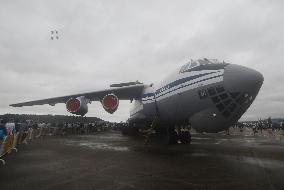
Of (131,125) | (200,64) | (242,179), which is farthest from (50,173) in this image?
(131,125)

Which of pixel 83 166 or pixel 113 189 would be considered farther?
pixel 83 166

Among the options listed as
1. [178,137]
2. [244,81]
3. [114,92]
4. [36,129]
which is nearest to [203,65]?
[244,81]

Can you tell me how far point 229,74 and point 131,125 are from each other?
1713 centimetres

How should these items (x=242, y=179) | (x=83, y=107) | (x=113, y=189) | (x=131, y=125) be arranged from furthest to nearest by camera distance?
(x=131, y=125), (x=83, y=107), (x=242, y=179), (x=113, y=189)

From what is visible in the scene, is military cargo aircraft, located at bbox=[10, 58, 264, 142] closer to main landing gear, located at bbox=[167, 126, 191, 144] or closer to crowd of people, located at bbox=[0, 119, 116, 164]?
main landing gear, located at bbox=[167, 126, 191, 144]

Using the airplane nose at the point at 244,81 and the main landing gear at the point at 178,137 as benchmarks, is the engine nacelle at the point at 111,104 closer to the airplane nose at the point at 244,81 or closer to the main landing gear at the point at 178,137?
the main landing gear at the point at 178,137

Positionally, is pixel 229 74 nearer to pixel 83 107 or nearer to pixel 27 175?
pixel 27 175

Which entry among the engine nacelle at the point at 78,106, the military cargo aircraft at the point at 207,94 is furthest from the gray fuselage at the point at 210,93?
the engine nacelle at the point at 78,106

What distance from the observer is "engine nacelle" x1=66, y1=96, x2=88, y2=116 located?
17281 mm

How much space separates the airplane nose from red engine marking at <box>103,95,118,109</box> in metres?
7.39

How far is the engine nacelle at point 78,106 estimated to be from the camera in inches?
680

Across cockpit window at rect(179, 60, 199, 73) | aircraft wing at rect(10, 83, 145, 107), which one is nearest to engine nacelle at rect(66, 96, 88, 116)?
aircraft wing at rect(10, 83, 145, 107)

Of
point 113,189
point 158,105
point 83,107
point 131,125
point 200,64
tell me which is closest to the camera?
point 113,189

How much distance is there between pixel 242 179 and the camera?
6.09 m
